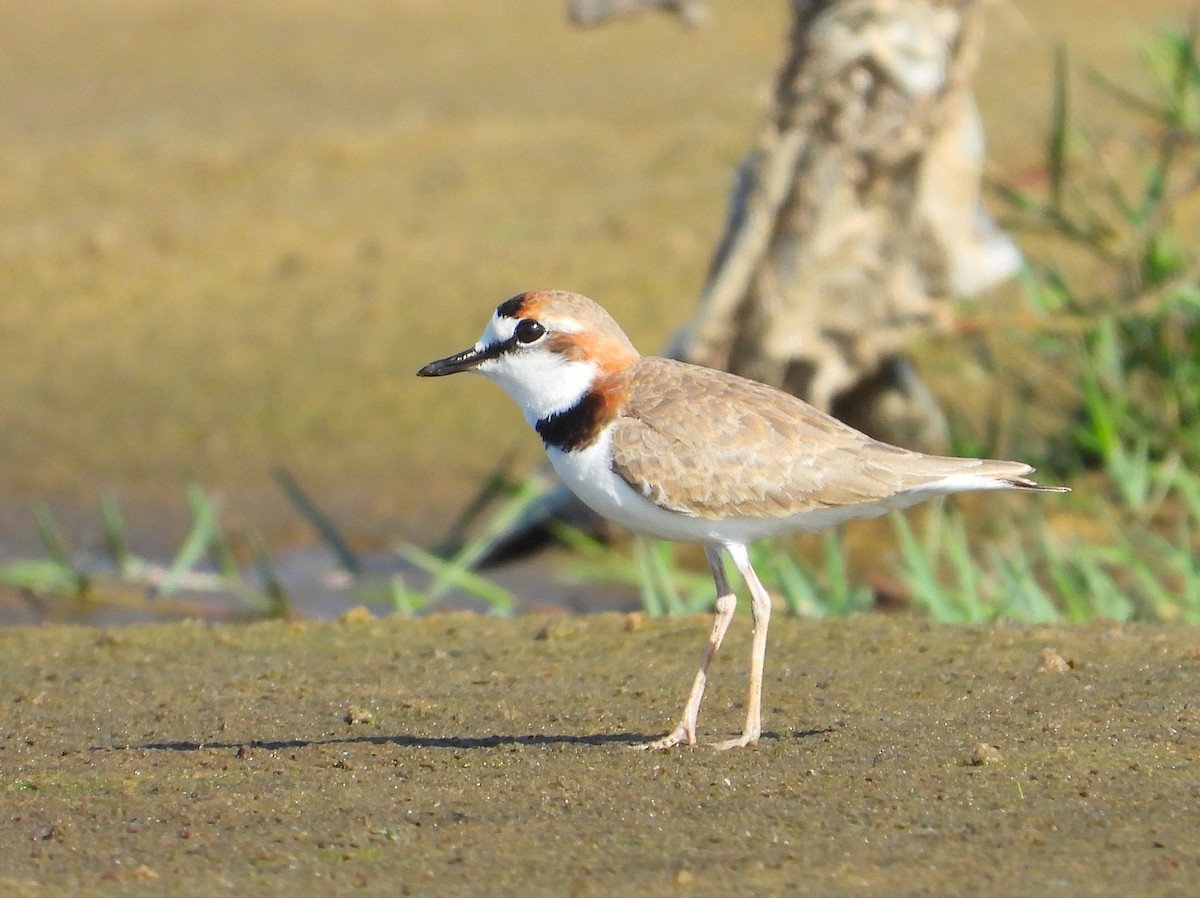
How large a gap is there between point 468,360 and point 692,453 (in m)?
0.65

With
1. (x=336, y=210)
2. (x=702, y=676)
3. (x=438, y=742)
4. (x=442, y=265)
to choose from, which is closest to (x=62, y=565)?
(x=438, y=742)

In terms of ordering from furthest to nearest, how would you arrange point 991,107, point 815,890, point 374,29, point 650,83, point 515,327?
point 374,29, point 650,83, point 991,107, point 515,327, point 815,890

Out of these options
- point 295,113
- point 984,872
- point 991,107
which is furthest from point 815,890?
point 295,113

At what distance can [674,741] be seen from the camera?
13.6 feet

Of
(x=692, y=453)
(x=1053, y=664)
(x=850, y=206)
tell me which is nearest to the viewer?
(x=692, y=453)

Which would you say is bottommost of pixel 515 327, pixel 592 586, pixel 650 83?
pixel 592 586

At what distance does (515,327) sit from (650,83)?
10.1 m

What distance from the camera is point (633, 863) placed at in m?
3.27

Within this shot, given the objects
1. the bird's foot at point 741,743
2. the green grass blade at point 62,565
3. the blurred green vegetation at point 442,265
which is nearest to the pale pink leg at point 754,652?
the bird's foot at point 741,743

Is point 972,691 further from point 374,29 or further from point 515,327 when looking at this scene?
point 374,29

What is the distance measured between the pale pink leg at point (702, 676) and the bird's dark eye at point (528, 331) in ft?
2.28

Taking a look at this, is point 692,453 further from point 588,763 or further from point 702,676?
point 588,763

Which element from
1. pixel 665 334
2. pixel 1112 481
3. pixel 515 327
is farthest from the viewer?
pixel 665 334

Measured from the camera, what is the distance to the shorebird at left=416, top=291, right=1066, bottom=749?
4.21m
